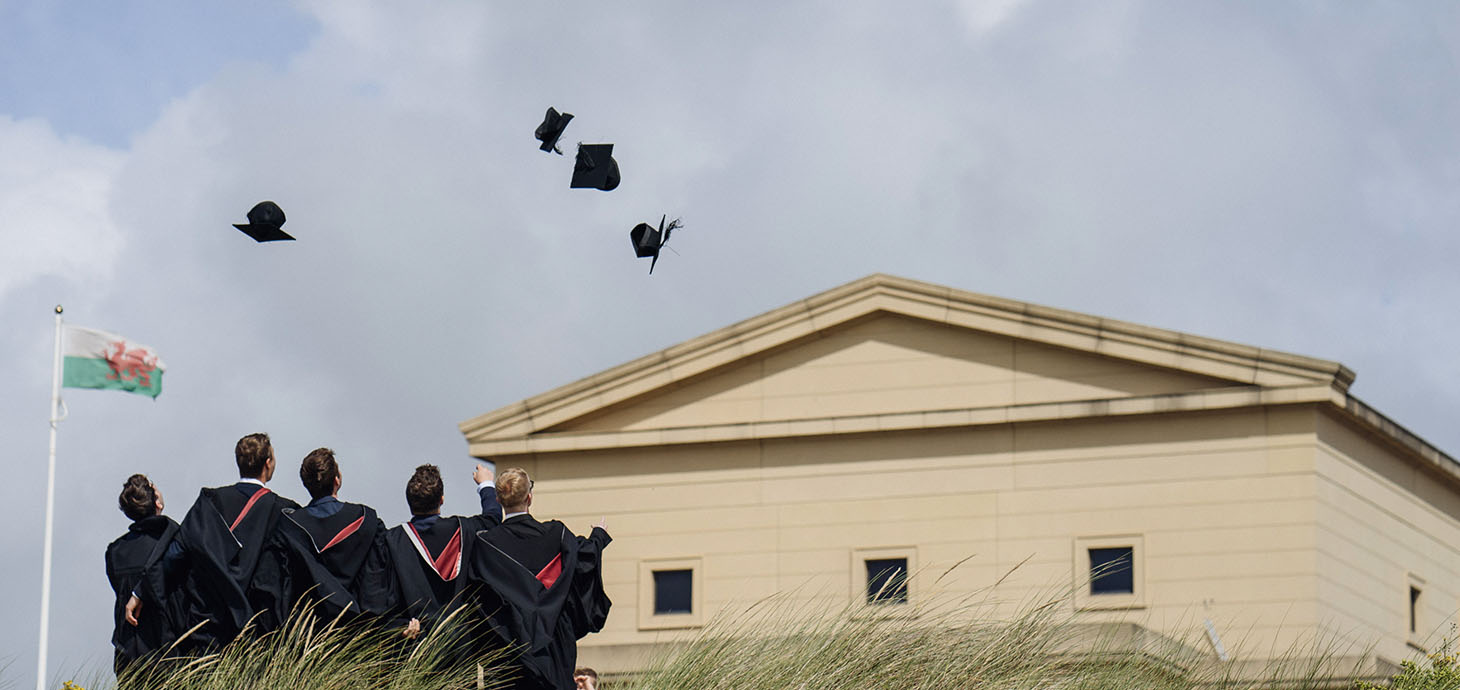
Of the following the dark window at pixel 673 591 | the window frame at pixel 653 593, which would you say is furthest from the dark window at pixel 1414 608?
the dark window at pixel 673 591

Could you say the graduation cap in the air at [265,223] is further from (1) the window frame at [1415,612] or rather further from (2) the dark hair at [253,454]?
(1) the window frame at [1415,612]

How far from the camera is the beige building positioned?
32562 millimetres

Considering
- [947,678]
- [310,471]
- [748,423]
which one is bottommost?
[947,678]

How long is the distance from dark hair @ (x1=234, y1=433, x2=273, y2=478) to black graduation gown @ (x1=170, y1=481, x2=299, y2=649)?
0.08m

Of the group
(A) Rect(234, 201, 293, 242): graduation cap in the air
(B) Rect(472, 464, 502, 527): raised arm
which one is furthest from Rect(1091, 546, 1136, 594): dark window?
(B) Rect(472, 464, 502, 527): raised arm

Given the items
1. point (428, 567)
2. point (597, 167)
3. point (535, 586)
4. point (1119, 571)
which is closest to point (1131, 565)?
point (1119, 571)

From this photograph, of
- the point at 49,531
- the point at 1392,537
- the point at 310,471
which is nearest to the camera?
the point at 310,471

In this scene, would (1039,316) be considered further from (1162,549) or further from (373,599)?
(373,599)

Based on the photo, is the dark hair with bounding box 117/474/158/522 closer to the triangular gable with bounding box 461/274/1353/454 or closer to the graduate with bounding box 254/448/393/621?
the graduate with bounding box 254/448/393/621

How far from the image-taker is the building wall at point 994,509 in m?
32.4

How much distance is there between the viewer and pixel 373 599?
11734mm

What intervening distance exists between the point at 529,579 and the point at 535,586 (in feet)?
0.19

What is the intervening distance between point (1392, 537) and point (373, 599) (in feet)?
86.7

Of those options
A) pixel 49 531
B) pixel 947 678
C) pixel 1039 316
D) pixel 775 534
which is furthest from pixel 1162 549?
pixel 947 678
